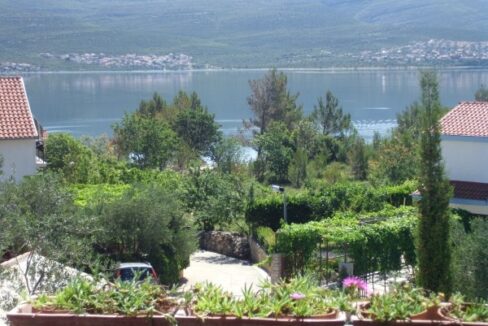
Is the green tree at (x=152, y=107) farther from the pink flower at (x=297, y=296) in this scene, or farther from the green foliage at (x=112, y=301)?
the pink flower at (x=297, y=296)

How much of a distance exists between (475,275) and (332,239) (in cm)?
885

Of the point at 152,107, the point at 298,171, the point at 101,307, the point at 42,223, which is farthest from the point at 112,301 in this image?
the point at 152,107

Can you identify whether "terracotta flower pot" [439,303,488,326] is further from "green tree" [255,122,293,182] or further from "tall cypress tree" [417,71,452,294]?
"green tree" [255,122,293,182]

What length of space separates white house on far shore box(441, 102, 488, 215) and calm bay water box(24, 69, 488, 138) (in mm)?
64045

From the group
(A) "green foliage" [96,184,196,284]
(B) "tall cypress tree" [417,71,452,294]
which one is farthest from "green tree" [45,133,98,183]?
(B) "tall cypress tree" [417,71,452,294]

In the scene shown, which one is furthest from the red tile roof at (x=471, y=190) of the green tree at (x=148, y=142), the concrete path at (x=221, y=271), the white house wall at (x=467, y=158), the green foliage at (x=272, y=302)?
the green tree at (x=148, y=142)

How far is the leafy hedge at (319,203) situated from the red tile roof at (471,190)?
14.1ft

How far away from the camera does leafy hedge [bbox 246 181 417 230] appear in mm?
32438

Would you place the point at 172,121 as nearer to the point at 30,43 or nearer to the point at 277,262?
the point at 277,262

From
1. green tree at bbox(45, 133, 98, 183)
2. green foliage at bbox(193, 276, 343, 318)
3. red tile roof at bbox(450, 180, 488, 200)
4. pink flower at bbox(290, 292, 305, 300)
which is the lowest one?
green tree at bbox(45, 133, 98, 183)

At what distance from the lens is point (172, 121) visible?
6975cm

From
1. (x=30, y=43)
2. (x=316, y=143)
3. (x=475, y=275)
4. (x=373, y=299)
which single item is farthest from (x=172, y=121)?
(x=30, y=43)

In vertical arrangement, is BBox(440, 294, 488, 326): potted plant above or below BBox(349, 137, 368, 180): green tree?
above

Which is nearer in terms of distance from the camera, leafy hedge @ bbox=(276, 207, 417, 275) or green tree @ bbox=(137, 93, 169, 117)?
leafy hedge @ bbox=(276, 207, 417, 275)
